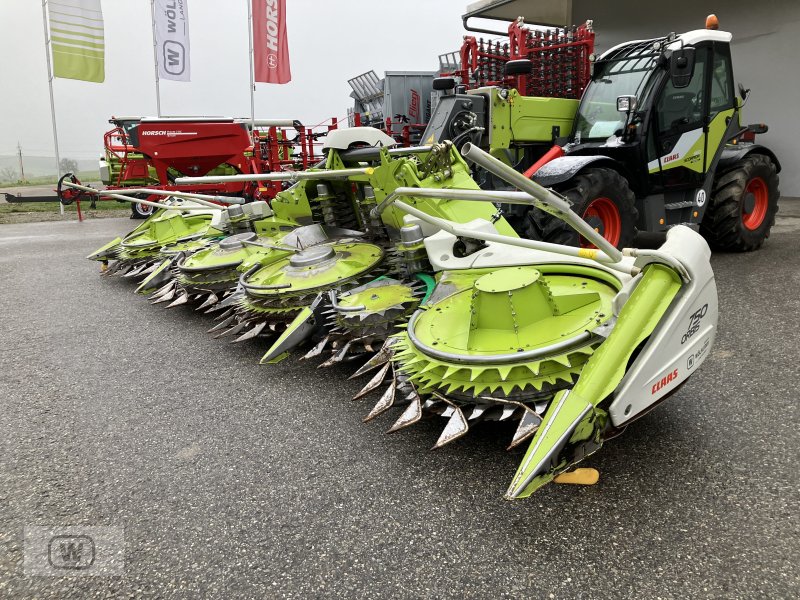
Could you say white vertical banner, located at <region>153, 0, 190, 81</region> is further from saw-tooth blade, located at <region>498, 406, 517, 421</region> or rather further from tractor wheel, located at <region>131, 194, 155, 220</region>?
saw-tooth blade, located at <region>498, 406, 517, 421</region>

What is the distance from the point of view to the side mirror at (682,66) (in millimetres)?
4270

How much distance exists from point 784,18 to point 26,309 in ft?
39.9

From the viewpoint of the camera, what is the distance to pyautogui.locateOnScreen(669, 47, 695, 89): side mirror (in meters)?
4.27

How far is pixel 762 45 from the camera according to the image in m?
9.62

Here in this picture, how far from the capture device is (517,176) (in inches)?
67.1

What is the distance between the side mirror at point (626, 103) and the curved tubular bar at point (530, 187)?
325cm

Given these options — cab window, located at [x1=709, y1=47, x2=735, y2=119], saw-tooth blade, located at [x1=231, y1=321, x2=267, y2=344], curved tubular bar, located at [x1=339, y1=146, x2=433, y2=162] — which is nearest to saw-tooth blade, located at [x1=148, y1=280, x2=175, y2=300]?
saw-tooth blade, located at [x1=231, y1=321, x2=267, y2=344]

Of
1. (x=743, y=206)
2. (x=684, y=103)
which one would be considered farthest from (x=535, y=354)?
(x=743, y=206)

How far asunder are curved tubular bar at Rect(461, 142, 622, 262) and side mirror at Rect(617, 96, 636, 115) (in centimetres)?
325

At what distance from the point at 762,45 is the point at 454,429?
36.6ft

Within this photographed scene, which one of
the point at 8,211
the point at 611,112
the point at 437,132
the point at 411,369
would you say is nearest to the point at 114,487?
the point at 411,369

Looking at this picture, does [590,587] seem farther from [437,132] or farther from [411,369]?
[437,132]

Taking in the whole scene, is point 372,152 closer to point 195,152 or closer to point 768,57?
point 195,152

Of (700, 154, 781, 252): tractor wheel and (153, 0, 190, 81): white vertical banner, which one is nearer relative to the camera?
(700, 154, 781, 252): tractor wheel
